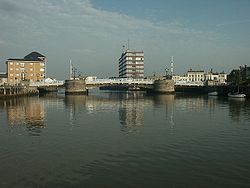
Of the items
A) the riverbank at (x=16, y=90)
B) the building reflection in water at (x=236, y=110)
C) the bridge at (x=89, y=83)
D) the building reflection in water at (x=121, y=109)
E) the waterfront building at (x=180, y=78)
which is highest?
the waterfront building at (x=180, y=78)

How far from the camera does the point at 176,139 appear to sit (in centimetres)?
1986

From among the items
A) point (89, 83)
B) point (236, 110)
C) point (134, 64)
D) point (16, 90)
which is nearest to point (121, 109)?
point (236, 110)

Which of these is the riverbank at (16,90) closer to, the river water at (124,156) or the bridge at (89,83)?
the bridge at (89,83)

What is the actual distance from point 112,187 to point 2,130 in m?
15.1

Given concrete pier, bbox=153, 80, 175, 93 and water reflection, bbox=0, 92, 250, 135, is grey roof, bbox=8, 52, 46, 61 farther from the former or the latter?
water reflection, bbox=0, 92, 250, 135

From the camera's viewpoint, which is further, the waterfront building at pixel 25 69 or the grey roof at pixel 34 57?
the grey roof at pixel 34 57

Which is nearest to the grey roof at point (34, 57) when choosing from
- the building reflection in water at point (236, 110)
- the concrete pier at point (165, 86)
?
the concrete pier at point (165, 86)

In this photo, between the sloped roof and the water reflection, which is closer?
the water reflection

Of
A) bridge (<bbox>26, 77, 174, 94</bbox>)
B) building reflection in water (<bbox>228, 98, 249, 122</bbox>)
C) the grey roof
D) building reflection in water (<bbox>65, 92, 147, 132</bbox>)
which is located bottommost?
building reflection in water (<bbox>65, 92, 147, 132</bbox>)

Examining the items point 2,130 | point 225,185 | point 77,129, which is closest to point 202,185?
point 225,185

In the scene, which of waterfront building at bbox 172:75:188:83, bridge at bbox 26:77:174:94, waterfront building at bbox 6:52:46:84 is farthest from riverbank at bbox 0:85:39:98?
waterfront building at bbox 172:75:188:83

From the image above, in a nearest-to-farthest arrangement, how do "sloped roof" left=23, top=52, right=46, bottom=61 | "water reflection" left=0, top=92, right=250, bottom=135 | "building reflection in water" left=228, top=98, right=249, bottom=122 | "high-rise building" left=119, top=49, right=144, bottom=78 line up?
"water reflection" left=0, top=92, right=250, bottom=135 < "building reflection in water" left=228, top=98, right=249, bottom=122 < "sloped roof" left=23, top=52, right=46, bottom=61 < "high-rise building" left=119, top=49, right=144, bottom=78

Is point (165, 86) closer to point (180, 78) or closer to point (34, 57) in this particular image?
point (34, 57)

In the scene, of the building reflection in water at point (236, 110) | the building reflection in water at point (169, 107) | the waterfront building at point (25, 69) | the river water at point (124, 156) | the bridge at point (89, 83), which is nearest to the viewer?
the river water at point (124, 156)
